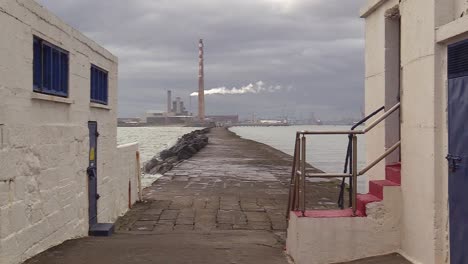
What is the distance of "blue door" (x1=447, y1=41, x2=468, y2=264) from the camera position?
5.42 m

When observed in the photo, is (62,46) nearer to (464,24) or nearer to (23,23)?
(23,23)

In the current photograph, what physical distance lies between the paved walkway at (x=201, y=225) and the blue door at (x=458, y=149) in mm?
2574

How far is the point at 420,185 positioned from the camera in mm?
6391

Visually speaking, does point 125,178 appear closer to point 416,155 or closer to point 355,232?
point 355,232

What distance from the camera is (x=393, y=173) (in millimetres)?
7570

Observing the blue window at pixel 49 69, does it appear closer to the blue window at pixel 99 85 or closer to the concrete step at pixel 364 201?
the blue window at pixel 99 85

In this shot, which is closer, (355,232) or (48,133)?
(355,232)

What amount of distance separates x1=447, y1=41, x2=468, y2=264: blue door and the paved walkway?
2574 millimetres

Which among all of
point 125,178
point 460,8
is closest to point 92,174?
point 125,178

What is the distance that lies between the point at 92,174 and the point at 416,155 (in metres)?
5.75

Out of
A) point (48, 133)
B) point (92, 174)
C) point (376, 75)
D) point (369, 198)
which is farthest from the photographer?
point (92, 174)

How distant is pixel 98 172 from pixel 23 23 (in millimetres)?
4633

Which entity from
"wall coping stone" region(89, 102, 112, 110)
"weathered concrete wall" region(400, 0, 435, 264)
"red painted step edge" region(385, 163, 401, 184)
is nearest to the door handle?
"weathered concrete wall" region(400, 0, 435, 264)

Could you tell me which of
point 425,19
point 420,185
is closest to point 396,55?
point 425,19
